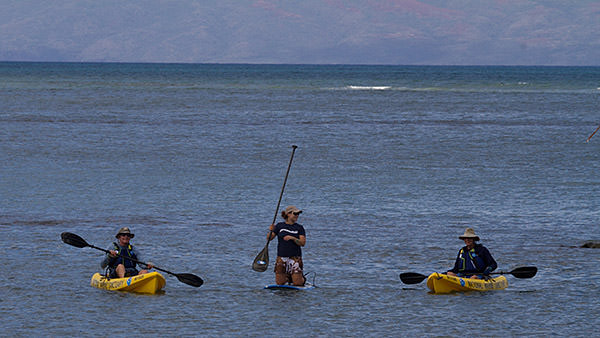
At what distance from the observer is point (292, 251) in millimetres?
17016

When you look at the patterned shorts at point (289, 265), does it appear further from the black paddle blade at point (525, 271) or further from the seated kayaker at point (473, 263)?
the black paddle blade at point (525, 271)

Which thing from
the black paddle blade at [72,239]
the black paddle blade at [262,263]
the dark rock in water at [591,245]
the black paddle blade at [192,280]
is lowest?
the dark rock in water at [591,245]

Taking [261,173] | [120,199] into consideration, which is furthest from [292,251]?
[261,173]

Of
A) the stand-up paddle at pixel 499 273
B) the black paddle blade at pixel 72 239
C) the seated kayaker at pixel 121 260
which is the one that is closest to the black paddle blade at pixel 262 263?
the seated kayaker at pixel 121 260

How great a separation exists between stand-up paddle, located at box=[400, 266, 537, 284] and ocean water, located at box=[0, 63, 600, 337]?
23 cm

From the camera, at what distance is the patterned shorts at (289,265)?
1705 cm

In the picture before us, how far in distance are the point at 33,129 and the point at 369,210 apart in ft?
103

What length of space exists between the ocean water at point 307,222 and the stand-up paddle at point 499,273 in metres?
0.23

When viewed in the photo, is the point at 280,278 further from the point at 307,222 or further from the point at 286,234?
the point at 307,222

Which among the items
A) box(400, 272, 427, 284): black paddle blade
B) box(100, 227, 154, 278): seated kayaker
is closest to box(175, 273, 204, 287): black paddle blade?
box(100, 227, 154, 278): seated kayaker

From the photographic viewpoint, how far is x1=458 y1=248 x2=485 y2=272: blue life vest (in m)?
17.2

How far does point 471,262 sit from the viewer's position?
679 inches

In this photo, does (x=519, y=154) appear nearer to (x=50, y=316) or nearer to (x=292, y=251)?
(x=292, y=251)

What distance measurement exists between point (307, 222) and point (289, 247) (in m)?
6.76
